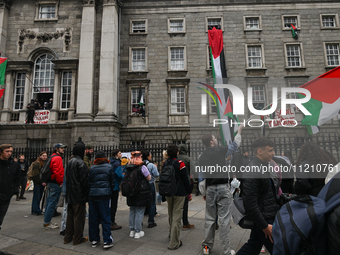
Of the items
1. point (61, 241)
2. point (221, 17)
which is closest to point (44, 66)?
point (221, 17)

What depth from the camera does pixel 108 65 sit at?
17.3 meters

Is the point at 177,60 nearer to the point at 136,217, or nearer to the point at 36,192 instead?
the point at 36,192

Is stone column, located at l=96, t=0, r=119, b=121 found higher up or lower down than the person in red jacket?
higher up

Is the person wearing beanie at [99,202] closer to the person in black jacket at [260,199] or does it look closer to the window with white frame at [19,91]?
the person in black jacket at [260,199]

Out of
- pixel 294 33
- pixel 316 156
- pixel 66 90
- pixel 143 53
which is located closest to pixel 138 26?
pixel 143 53

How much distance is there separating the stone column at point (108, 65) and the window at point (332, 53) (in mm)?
18134

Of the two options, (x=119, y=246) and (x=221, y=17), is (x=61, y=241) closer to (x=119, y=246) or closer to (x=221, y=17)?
(x=119, y=246)

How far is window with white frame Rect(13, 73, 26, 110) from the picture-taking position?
18.7 metres

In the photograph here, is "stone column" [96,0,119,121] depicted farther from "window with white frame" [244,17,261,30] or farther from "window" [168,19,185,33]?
"window with white frame" [244,17,261,30]

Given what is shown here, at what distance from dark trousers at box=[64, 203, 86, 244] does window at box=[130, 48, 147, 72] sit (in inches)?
639

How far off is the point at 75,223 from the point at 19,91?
18445 millimetres

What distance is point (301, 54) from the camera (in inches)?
760

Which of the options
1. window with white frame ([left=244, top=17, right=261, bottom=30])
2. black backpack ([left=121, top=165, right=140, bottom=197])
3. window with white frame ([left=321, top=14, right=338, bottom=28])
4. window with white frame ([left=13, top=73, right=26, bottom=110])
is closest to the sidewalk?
black backpack ([left=121, top=165, right=140, bottom=197])

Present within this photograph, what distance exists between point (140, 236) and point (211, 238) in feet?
5.99
